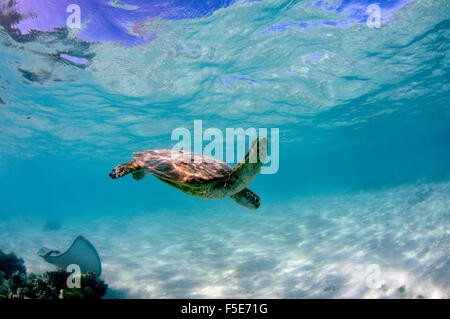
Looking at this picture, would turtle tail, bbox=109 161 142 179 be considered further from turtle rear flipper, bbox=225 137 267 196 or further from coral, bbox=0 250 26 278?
coral, bbox=0 250 26 278

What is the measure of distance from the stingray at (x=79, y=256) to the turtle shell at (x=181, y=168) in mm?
4257

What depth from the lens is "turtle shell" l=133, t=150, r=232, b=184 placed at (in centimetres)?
367

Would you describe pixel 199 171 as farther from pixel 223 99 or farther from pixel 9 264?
pixel 223 99

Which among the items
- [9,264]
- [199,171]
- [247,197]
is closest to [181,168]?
[199,171]

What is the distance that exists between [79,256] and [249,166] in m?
6.72

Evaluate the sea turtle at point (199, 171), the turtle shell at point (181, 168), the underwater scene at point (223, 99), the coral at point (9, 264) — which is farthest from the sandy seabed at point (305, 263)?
the turtle shell at point (181, 168)

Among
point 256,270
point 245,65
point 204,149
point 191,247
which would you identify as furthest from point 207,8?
point 204,149

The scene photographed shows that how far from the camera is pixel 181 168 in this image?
389 cm

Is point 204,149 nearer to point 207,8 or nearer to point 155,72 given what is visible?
point 155,72

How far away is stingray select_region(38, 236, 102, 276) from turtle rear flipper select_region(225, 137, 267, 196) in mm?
5484

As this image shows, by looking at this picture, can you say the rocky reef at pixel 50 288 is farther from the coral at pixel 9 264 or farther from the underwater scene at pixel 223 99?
the coral at pixel 9 264

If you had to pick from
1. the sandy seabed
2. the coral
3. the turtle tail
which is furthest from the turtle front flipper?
the coral

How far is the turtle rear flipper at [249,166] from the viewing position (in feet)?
9.64

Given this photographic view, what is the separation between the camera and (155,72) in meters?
14.1
